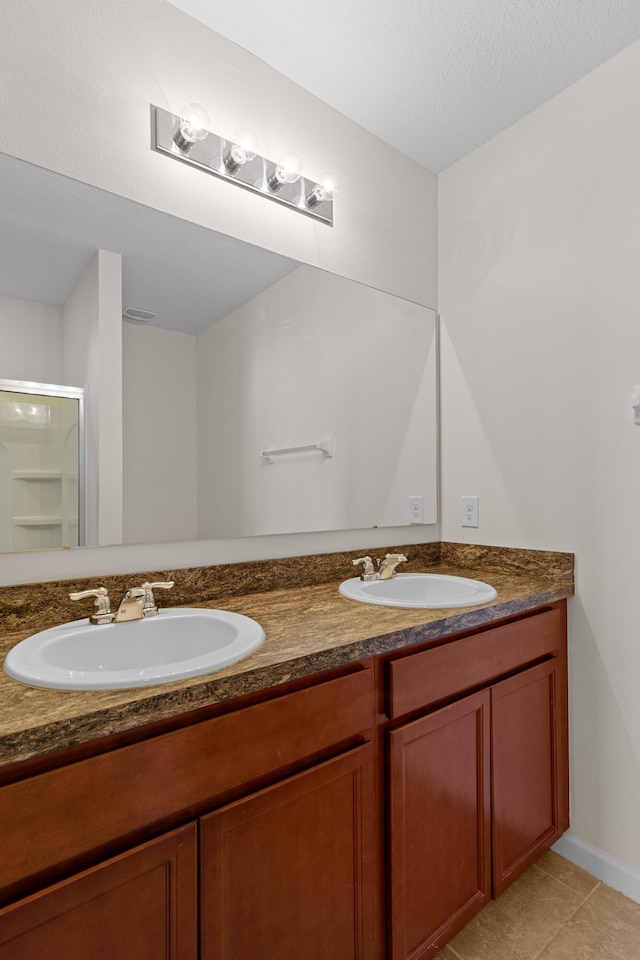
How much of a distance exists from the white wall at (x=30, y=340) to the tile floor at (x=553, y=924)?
69.4 inches

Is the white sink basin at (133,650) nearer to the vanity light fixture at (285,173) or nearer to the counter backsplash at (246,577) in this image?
the counter backsplash at (246,577)

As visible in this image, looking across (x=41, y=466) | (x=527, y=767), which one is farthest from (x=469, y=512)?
(x=41, y=466)

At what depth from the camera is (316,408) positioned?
68.1 inches

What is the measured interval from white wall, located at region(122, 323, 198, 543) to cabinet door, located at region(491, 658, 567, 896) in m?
1.00

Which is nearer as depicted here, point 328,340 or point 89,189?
point 89,189

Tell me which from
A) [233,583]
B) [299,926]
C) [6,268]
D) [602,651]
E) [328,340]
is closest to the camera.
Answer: [299,926]

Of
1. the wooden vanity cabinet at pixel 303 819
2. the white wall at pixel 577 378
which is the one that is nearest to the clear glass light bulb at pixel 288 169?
the white wall at pixel 577 378

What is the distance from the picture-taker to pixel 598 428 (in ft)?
5.21

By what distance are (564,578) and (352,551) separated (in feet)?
2.28

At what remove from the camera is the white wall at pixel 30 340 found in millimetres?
1158

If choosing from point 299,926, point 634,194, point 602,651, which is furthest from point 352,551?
point 634,194

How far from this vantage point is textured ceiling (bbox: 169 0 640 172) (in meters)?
1.41

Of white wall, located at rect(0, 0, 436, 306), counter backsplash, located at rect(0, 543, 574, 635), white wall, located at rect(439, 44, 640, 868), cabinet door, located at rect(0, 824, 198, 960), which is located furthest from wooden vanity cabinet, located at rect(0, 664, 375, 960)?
white wall, located at rect(0, 0, 436, 306)

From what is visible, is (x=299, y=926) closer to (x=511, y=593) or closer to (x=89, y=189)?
(x=511, y=593)
